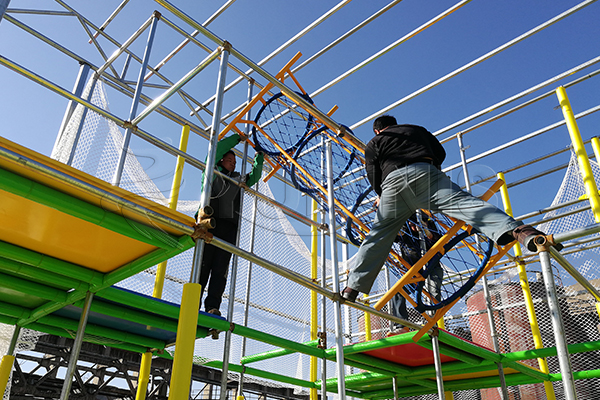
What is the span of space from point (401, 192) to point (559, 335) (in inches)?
63.7

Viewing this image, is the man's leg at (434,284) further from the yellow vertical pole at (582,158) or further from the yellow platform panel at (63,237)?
the yellow platform panel at (63,237)

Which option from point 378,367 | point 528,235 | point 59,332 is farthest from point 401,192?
point 59,332

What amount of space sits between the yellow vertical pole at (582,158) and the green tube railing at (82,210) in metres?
3.96

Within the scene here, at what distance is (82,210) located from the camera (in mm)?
2248

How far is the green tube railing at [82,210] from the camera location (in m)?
2.09

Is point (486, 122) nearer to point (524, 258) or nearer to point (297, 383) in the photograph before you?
point (524, 258)

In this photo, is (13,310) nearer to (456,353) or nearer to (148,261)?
(148,261)

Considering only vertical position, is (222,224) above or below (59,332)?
above

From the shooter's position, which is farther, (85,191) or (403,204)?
(403,204)

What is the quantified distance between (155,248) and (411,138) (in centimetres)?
199

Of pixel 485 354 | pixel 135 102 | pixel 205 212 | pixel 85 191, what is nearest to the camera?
pixel 85 191

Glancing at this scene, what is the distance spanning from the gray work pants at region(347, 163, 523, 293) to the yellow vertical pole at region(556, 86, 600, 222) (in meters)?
2.19

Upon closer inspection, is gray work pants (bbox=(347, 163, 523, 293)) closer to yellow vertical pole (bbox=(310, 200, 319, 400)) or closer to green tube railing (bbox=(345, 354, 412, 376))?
green tube railing (bbox=(345, 354, 412, 376))

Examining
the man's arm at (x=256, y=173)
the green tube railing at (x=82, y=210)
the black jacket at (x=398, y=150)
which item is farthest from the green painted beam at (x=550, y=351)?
the green tube railing at (x=82, y=210)
